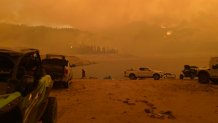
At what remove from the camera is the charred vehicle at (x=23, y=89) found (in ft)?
15.9

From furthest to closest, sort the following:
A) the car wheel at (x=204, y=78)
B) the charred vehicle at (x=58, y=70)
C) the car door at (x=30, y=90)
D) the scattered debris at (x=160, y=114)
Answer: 1. the car wheel at (x=204, y=78)
2. the charred vehicle at (x=58, y=70)
3. the scattered debris at (x=160, y=114)
4. the car door at (x=30, y=90)

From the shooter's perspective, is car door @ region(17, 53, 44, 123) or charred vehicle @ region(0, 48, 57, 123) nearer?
charred vehicle @ region(0, 48, 57, 123)

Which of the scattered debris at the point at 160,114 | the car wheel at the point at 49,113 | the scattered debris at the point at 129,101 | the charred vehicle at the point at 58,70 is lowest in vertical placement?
the scattered debris at the point at 160,114

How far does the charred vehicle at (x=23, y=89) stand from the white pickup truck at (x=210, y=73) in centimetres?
1745

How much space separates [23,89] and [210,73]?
1986cm

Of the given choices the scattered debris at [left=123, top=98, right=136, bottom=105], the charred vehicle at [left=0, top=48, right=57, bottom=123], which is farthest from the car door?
the scattered debris at [left=123, top=98, right=136, bottom=105]

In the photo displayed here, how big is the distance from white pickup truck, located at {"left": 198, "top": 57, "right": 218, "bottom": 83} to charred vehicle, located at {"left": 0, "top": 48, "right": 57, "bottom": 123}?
1745 cm

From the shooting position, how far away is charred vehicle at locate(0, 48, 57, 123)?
486 centimetres

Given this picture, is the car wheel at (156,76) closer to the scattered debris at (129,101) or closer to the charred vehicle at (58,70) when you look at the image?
the charred vehicle at (58,70)

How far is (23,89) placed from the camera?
5352 mm

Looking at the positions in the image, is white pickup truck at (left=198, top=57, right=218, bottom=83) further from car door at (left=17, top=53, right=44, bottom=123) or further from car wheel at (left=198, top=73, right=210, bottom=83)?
car door at (left=17, top=53, right=44, bottom=123)

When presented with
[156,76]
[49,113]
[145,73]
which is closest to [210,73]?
[156,76]

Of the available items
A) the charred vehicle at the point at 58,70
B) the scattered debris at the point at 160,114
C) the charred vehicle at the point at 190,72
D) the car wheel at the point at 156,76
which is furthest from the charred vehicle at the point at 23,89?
the car wheel at the point at 156,76

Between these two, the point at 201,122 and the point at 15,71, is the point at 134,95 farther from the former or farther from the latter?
the point at 15,71
